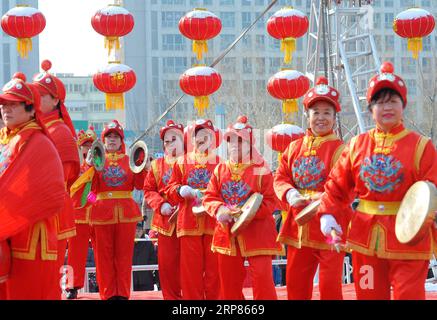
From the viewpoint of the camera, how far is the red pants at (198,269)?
26.6ft

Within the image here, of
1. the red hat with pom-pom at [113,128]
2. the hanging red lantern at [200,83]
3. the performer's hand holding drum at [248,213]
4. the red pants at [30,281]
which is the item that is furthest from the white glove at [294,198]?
the hanging red lantern at [200,83]

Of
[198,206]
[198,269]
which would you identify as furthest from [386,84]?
[198,269]

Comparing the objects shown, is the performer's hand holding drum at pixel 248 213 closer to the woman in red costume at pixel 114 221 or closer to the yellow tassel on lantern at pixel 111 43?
the woman in red costume at pixel 114 221

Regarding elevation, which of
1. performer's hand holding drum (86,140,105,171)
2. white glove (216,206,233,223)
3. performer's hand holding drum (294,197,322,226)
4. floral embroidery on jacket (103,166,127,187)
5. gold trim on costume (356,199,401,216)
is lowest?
gold trim on costume (356,199,401,216)

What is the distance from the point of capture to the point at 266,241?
710cm

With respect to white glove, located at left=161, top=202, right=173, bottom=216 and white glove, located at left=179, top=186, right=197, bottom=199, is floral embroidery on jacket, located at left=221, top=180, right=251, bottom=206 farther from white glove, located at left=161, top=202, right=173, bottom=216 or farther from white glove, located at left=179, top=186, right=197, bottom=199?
white glove, located at left=161, top=202, right=173, bottom=216

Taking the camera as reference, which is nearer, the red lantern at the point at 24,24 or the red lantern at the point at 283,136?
the red lantern at the point at 24,24

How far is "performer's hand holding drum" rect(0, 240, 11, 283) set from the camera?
17.9 feet

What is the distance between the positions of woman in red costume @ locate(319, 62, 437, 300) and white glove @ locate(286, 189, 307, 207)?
746 mm

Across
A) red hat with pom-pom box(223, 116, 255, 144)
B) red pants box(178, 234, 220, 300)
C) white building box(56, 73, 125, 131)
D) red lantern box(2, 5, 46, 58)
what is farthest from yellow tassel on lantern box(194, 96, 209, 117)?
white building box(56, 73, 125, 131)

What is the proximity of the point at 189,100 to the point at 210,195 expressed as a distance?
39.1 metres

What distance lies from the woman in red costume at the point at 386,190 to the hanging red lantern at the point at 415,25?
20.2ft

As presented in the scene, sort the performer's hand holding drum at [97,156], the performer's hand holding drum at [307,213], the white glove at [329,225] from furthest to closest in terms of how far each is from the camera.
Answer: the performer's hand holding drum at [97,156], the performer's hand holding drum at [307,213], the white glove at [329,225]

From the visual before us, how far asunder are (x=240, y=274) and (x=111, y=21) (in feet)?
15.8
